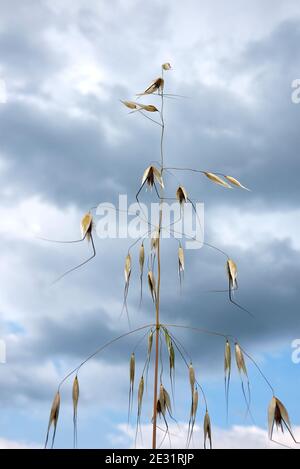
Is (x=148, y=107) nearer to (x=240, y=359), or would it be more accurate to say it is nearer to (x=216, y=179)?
(x=216, y=179)

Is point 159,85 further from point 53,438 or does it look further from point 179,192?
point 53,438

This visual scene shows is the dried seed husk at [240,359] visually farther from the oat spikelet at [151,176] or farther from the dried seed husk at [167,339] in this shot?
the oat spikelet at [151,176]

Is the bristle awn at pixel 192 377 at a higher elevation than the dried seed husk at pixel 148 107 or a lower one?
lower

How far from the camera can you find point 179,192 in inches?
127

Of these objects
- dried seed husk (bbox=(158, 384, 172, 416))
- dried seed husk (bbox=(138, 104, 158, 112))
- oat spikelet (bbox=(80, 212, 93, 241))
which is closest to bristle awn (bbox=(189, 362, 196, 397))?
dried seed husk (bbox=(158, 384, 172, 416))

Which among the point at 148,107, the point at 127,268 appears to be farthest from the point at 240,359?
the point at 148,107

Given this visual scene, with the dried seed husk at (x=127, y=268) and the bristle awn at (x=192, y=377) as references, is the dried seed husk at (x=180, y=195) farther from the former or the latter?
the bristle awn at (x=192, y=377)

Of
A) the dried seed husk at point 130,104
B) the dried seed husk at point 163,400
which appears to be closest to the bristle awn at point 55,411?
the dried seed husk at point 163,400

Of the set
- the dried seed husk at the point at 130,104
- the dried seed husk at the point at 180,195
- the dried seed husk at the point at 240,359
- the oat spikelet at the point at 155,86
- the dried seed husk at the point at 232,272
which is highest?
the oat spikelet at the point at 155,86

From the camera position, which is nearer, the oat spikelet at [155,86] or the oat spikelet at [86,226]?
the oat spikelet at [86,226]

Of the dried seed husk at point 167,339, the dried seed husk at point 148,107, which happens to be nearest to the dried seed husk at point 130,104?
the dried seed husk at point 148,107

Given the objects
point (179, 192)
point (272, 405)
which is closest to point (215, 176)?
point (179, 192)

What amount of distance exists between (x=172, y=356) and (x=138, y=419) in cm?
32

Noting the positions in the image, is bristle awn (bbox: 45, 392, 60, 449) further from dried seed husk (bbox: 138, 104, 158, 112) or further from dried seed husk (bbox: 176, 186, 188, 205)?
dried seed husk (bbox: 138, 104, 158, 112)
